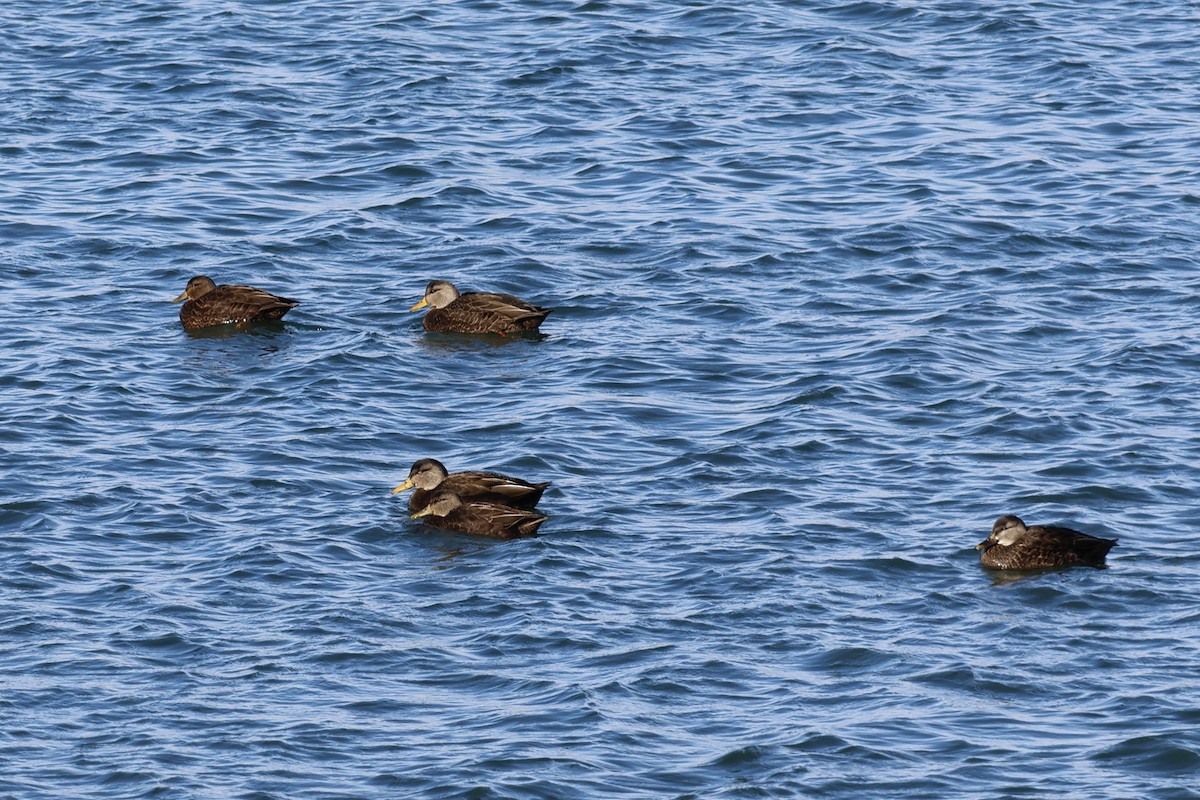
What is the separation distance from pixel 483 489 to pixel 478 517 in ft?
0.75

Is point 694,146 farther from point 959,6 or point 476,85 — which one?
point 959,6

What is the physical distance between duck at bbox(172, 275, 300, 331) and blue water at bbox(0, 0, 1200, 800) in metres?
0.26

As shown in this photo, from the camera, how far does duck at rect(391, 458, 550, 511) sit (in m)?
15.9

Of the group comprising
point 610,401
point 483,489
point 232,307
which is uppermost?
point 232,307

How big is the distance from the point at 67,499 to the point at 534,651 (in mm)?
4661

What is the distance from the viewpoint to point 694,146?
26.7 m

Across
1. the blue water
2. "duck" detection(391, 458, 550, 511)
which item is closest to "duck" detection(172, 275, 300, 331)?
the blue water

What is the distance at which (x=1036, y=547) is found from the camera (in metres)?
14.8

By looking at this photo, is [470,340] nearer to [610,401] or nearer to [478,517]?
[610,401]

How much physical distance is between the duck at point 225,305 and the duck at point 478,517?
5044 millimetres

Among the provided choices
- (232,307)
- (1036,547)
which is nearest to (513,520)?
(1036,547)

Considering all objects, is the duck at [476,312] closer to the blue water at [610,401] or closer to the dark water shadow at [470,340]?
the dark water shadow at [470,340]

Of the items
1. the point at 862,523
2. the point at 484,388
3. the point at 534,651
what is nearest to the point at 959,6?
the point at 484,388

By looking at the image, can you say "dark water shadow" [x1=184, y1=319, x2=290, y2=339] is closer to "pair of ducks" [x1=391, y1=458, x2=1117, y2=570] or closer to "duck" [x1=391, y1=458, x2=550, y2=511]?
"pair of ducks" [x1=391, y1=458, x2=1117, y2=570]
